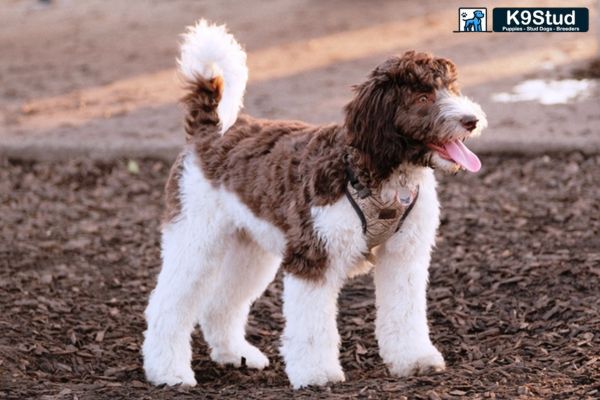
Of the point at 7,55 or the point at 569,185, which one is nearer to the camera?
the point at 569,185

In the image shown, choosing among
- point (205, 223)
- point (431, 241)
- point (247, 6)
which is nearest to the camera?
point (431, 241)

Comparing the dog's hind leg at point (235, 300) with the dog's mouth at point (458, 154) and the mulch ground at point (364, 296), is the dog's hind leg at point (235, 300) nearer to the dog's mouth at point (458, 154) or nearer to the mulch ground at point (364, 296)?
the mulch ground at point (364, 296)

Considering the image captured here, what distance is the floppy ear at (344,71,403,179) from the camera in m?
4.77

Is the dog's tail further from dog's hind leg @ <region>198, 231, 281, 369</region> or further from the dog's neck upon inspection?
the dog's neck

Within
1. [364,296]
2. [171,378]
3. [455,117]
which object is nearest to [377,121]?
[455,117]

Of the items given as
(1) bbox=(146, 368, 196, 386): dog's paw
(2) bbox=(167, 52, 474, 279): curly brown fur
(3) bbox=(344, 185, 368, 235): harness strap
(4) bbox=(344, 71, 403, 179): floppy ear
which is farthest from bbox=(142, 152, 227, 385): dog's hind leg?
(4) bbox=(344, 71, 403, 179): floppy ear

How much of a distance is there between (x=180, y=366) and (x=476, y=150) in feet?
14.9

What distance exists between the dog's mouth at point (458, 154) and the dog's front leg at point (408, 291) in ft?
1.22

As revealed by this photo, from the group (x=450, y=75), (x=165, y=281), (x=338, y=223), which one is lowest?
(x=165, y=281)

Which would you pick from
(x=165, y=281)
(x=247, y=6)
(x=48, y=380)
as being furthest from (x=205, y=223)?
(x=247, y=6)

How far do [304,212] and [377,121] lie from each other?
60cm

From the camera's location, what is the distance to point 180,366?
5.72m

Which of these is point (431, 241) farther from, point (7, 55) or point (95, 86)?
point (7, 55)

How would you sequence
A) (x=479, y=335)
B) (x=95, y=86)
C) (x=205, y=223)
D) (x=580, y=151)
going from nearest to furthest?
(x=205, y=223)
(x=479, y=335)
(x=580, y=151)
(x=95, y=86)
